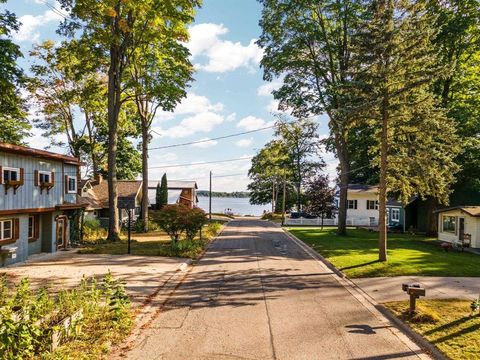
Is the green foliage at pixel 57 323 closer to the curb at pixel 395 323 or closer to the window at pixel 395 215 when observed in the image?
the curb at pixel 395 323

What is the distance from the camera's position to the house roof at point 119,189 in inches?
1705

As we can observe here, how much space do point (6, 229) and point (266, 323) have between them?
15.1m

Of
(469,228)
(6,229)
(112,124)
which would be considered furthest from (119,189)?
(469,228)

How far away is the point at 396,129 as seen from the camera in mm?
20188

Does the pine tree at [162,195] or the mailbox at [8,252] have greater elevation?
the pine tree at [162,195]

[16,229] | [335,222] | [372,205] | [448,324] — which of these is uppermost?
[372,205]

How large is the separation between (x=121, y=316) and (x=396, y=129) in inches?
635

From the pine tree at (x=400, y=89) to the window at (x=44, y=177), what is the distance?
17024mm

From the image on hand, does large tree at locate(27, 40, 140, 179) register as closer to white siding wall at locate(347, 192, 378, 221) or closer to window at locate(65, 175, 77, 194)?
window at locate(65, 175, 77, 194)

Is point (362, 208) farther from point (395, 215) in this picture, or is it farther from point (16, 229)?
point (16, 229)

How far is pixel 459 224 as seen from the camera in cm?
3144

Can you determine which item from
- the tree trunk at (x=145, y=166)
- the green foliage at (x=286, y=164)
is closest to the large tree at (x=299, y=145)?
the green foliage at (x=286, y=164)

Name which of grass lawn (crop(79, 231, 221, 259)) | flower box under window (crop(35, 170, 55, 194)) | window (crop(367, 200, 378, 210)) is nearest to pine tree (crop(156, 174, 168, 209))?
window (crop(367, 200, 378, 210))

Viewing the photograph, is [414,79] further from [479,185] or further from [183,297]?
[479,185]
